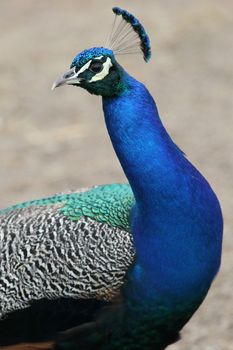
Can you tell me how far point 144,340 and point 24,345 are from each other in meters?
0.44

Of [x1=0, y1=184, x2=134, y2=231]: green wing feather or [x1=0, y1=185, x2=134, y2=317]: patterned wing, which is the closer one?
[x1=0, y1=185, x2=134, y2=317]: patterned wing

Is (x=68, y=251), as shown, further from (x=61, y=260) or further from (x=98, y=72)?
(x=98, y=72)

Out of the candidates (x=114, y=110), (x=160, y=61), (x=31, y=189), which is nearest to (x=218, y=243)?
(x=114, y=110)

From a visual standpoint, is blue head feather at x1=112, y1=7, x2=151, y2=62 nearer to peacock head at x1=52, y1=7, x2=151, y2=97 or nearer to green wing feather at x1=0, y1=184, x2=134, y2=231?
peacock head at x1=52, y1=7, x2=151, y2=97

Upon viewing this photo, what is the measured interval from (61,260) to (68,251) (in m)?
0.04

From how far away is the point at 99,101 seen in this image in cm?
617

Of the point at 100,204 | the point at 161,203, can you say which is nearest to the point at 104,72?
the point at 161,203

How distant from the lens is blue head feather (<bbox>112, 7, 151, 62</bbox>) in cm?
299

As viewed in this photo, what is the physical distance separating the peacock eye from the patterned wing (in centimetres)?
58

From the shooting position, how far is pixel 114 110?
2953mm

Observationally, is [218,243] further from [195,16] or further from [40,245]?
[195,16]

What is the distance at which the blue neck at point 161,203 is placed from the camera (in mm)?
2969

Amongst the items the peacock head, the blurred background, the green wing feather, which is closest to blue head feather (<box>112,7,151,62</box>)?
the peacock head

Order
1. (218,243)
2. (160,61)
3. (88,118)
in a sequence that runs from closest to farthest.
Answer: (218,243)
(88,118)
(160,61)
